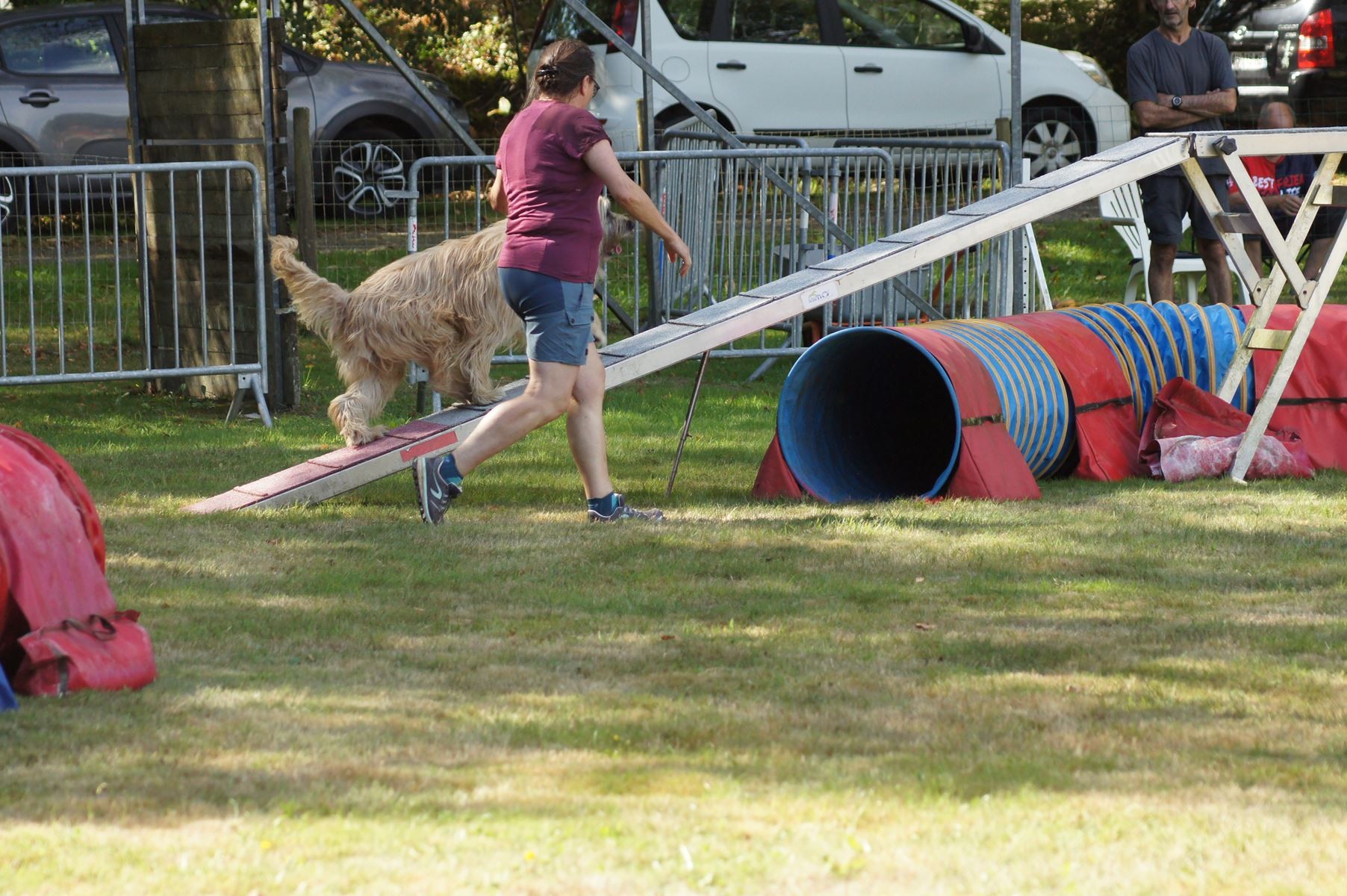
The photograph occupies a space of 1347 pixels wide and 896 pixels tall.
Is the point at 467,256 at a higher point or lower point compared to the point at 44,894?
higher

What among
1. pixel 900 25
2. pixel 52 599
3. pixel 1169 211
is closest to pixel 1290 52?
pixel 900 25

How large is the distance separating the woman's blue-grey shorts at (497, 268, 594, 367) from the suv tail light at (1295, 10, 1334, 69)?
1082 cm

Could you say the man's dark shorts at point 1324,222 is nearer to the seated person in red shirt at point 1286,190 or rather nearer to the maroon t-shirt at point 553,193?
the seated person in red shirt at point 1286,190

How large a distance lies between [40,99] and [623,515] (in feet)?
31.8

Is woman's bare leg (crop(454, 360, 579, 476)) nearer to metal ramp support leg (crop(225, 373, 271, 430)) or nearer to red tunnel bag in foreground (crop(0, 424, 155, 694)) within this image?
red tunnel bag in foreground (crop(0, 424, 155, 694))

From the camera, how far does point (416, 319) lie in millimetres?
6965

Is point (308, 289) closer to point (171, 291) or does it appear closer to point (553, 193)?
point (553, 193)

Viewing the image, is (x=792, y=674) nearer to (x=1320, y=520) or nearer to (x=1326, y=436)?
(x=1320, y=520)

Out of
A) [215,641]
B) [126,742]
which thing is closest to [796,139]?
[215,641]

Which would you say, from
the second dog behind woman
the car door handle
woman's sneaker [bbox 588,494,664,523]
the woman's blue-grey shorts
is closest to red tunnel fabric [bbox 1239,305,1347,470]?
woman's sneaker [bbox 588,494,664,523]

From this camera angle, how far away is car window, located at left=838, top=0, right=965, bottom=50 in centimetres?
1537

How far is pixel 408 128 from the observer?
15.8 m

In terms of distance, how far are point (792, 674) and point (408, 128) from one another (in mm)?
12150

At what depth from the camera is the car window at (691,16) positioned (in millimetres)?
14789
